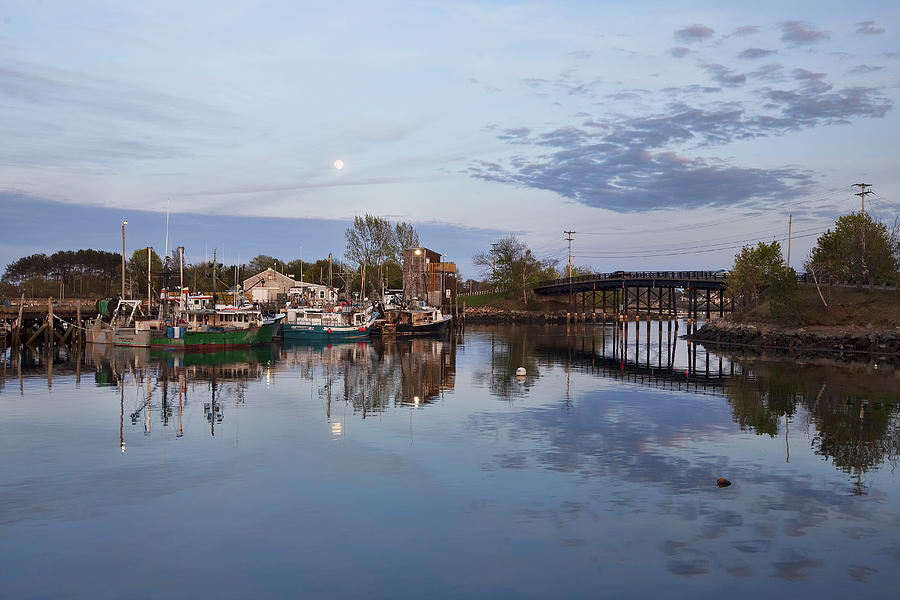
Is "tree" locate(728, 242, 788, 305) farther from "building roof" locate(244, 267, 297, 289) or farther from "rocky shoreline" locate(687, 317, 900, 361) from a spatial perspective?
"building roof" locate(244, 267, 297, 289)

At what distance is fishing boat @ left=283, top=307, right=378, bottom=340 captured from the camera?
92375 millimetres

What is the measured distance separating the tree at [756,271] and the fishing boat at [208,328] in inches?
2703

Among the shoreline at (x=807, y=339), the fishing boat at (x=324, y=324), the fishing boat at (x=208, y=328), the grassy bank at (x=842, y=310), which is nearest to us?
the shoreline at (x=807, y=339)

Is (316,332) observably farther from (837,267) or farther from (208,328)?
(837,267)

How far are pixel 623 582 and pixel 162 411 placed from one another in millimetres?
27443

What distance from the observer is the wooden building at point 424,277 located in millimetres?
144875

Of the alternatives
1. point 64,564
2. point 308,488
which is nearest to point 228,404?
point 308,488

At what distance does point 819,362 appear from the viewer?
208ft

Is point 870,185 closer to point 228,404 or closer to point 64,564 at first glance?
point 228,404

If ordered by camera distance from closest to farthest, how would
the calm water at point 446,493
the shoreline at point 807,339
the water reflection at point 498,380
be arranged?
the calm water at point 446,493 < the water reflection at point 498,380 < the shoreline at point 807,339

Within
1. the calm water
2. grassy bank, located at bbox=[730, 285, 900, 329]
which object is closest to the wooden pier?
the calm water

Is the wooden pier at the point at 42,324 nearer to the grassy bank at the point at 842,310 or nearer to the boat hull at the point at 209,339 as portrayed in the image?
the boat hull at the point at 209,339

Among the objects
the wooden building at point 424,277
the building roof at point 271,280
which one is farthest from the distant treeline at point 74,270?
the wooden building at point 424,277

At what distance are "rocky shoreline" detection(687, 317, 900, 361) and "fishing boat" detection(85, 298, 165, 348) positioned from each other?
68183 millimetres
